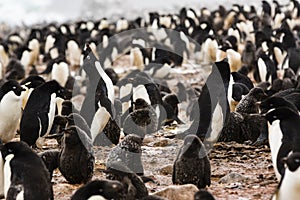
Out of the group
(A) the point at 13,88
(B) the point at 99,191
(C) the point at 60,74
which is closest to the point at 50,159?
(B) the point at 99,191

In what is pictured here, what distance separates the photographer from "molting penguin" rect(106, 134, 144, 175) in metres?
7.36

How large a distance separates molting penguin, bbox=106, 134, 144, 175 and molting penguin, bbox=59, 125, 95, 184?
263 millimetres

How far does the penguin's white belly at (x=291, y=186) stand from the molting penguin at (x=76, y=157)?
2.50 metres

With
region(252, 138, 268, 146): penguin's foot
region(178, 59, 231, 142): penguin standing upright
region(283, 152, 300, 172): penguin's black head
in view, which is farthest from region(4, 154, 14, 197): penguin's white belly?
region(252, 138, 268, 146): penguin's foot

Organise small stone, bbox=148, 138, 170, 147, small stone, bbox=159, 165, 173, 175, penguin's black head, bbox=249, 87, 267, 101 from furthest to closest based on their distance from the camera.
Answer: penguin's black head, bbox=249, 87, 267, 101, small stone, bbox=148, 138, 170, 147, small stone, bbox=159, 165, 173, 175

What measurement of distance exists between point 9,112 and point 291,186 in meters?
4.87

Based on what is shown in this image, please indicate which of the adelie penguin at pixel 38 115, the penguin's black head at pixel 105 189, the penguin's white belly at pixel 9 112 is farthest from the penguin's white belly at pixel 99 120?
the penguin's black head at pixel 105 189

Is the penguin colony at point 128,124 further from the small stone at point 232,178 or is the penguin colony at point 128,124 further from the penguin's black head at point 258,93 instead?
the small stone at point 232,178

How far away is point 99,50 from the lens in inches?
864

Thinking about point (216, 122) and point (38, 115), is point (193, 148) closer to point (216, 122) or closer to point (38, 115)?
point (216, 122)

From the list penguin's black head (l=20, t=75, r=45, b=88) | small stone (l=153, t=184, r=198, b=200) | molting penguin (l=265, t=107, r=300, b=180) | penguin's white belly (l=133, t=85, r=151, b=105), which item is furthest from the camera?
penguin's black head (l=20, t=75, r=45, b=88)

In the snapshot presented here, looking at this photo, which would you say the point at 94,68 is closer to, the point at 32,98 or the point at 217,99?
the point at 32,98

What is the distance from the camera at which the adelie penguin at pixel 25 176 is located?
237 inches

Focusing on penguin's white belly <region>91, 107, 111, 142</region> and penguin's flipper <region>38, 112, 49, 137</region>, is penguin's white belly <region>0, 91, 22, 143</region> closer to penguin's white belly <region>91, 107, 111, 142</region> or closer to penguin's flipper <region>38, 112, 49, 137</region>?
penguin's flipper <region>38, 112, 49, 137</region>
